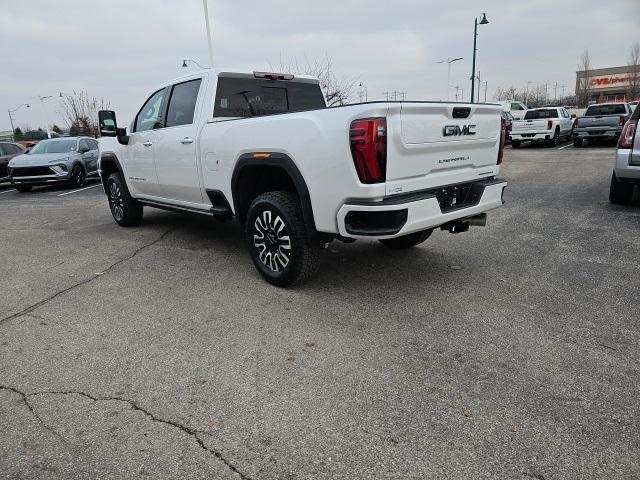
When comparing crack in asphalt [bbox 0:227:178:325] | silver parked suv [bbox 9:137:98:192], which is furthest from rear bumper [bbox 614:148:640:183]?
silver parked suv [bbox 9:137:98:192]

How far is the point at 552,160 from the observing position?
50.0ft

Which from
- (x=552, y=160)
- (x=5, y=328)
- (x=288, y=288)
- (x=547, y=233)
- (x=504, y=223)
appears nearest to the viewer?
(x=5, y=328)

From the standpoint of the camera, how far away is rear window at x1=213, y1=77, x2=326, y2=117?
523 cm

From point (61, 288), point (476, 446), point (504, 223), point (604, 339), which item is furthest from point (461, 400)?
point (504, 223)

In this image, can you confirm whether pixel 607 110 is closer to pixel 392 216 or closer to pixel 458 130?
pixel 458 130

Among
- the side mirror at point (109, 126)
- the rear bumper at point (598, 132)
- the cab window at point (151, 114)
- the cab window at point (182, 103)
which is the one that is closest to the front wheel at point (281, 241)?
the cab window at point (182, 103)

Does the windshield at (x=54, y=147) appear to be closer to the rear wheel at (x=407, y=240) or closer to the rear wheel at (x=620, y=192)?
the rear wheel at (x=407, y=240)

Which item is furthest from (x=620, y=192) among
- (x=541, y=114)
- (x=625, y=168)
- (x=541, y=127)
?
(x=541, y=114)

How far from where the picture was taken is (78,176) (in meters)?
14.7

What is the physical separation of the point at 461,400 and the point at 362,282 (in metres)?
2.02

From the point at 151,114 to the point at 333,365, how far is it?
466cm

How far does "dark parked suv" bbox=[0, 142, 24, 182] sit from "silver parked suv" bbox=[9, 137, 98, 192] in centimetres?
114

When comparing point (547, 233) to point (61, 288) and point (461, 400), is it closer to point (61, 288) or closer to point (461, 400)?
point (461, 400)

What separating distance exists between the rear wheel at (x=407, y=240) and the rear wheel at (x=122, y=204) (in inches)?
158
